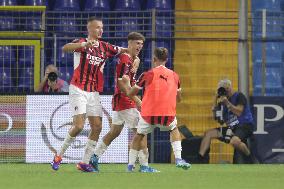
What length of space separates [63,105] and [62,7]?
535 centimetres

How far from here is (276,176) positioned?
11.9 m

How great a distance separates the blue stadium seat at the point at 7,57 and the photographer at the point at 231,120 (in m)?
3.79

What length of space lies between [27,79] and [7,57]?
2.26 ft

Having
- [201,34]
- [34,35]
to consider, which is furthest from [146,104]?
[201,34]

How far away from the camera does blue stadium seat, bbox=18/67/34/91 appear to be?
1725cm

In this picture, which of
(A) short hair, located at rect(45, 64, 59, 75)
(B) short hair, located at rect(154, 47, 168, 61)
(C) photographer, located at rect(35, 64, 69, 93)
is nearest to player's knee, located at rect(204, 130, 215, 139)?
(C) photographer, located at rect(35, 64, 69, 93)

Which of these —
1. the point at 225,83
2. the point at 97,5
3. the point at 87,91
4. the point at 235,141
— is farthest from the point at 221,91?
the point at 97,5

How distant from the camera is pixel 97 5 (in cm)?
2142

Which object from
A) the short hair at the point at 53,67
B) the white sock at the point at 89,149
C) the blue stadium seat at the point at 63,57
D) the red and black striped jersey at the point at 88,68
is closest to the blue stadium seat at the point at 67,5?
the blue stadium seat at the point at 63,57

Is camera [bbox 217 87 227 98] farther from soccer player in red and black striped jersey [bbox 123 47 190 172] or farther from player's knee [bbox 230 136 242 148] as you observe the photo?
soccer player in red and black striped jersey [bbox 123 47 190 172]

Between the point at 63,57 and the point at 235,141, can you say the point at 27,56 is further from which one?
the point at 235,141

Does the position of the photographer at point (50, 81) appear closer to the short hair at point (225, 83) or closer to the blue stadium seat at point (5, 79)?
the blue stadium seat at point (5, 79)

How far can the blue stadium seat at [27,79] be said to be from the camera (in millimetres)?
17250

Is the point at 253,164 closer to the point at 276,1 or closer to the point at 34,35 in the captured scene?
the point at 34,35
